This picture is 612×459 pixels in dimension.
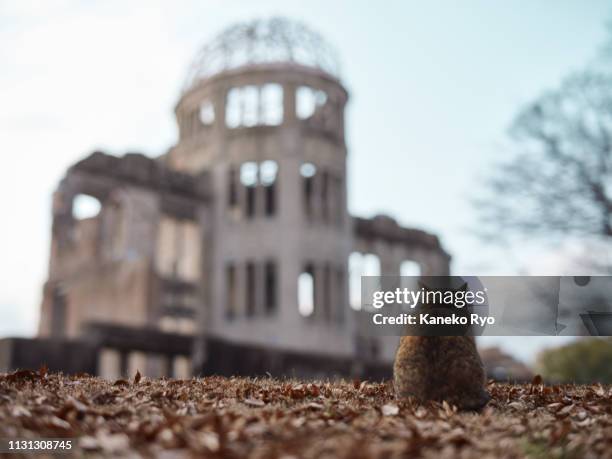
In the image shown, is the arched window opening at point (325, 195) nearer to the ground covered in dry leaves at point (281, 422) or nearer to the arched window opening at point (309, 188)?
the arched window opening at point (309, 188)

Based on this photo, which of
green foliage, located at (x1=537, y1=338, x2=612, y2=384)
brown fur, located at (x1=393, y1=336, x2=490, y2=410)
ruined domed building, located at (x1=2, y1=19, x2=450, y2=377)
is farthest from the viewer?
green foliage, located at (x1=537, y1=338, x2=612, y2=384)

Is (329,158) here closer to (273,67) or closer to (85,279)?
(273,67)

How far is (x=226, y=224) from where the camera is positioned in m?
39.9

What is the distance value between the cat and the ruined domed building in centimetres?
2691

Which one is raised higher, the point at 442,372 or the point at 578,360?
the point at 578,360

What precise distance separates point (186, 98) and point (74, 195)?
362 inches

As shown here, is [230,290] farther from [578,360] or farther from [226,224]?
[578,360]

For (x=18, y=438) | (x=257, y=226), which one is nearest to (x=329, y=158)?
(x=257, y=226)

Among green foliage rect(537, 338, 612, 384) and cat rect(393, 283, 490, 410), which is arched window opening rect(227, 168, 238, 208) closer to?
green foliage rect(537, 338, 612, 384)

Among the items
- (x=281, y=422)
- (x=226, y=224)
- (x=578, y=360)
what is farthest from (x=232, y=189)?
(x=281, y=422)

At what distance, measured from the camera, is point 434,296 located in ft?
27.0

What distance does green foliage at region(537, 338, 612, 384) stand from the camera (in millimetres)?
57969

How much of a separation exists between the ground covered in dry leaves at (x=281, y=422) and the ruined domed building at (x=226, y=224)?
26259 millimetres

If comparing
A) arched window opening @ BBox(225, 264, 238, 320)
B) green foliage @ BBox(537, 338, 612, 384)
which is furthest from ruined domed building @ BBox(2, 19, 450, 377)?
green foliage @ BBox(537, 338, 612, 384)
